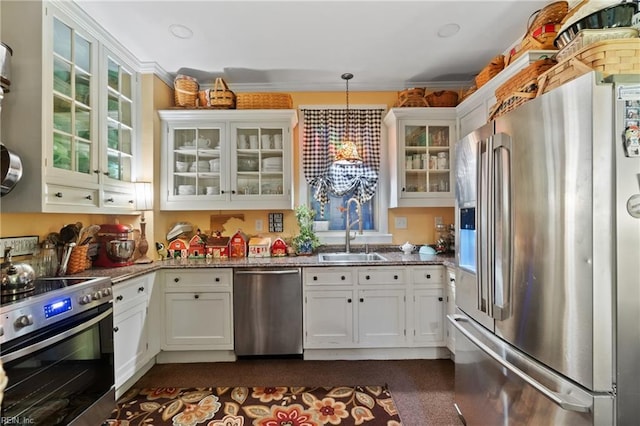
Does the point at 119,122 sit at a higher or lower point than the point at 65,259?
higher

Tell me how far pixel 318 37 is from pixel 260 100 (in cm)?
88

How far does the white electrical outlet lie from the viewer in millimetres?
3297

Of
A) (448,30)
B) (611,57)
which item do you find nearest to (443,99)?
(448,30)

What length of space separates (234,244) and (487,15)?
A: 2.78 m

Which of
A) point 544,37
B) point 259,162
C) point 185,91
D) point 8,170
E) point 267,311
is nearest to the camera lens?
point 8,170

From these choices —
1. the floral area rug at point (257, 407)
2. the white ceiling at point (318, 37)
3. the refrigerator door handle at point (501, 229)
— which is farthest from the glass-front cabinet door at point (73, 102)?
the refrigerator door handle at point (501, 229)

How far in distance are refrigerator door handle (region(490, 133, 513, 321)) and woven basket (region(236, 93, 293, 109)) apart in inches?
83.8

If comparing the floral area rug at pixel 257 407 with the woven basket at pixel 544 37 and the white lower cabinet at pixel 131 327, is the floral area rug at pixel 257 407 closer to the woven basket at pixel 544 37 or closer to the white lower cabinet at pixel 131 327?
the white lower cabinet at pixel 131 327

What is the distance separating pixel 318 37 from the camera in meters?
2.36

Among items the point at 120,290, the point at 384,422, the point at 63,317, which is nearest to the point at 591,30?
the point at 384,422

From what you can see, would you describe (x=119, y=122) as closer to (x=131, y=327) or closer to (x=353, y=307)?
(x=131, y=327)

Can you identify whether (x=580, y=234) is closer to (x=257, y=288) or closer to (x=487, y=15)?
(x=487, y=15)

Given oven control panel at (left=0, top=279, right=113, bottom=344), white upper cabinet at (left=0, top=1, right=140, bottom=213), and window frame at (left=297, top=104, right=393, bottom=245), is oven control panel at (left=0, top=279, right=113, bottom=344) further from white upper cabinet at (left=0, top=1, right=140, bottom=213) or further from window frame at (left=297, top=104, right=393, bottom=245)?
window frame at (left=297, top=104, right=393, bottom=245)

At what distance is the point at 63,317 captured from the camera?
153 centimetres
